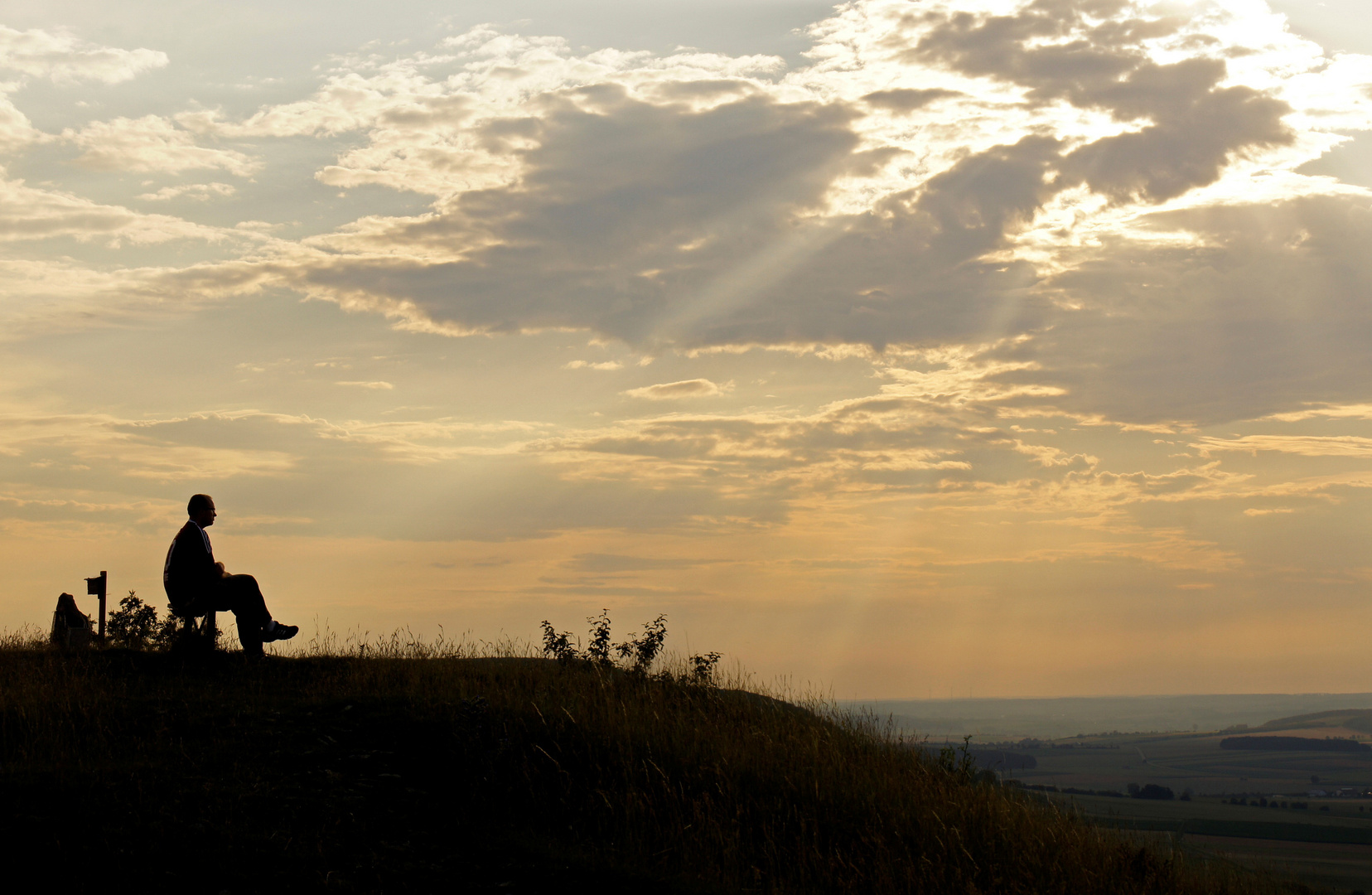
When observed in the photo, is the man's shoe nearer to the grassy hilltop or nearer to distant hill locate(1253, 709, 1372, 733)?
the grassy hilltop

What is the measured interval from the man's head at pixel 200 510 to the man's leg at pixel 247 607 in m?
0.89

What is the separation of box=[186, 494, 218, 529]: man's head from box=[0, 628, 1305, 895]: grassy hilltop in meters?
1.97

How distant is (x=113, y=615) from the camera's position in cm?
2008

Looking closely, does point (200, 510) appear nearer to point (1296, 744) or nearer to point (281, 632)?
point (281, 632)

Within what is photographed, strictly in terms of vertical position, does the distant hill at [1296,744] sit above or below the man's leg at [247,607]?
below

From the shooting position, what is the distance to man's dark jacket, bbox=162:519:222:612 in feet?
44.5

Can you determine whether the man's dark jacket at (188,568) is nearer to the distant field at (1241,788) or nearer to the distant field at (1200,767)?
the distant field at (1241,788)

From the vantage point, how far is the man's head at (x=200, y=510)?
13.6 m

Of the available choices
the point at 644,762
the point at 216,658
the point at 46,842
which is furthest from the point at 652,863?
the point at 216,658

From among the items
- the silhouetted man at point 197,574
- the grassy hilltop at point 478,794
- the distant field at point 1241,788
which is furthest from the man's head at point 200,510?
the distant field at point 1241,788

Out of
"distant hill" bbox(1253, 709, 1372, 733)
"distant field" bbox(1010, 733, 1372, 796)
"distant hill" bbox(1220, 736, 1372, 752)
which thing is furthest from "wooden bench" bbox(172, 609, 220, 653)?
"distant hill" bbox(1253, 709, 1372, 733)

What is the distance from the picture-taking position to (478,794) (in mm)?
10516

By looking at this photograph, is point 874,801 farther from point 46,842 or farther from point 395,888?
point 46,842

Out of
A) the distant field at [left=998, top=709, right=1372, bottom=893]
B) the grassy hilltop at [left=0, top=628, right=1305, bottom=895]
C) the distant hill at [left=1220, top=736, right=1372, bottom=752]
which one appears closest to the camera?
the grassy hilltop at [left=0, top=628, right=1305, bottom=895]
